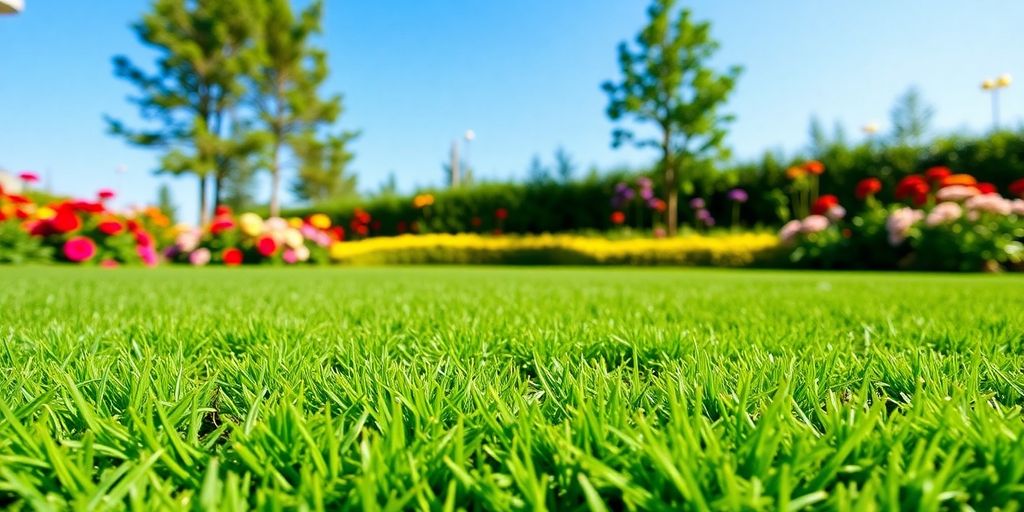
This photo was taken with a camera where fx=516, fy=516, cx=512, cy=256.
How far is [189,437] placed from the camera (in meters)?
0.67

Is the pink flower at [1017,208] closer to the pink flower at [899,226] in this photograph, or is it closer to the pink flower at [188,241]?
the pink flower at [899,226]

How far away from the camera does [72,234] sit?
902 centimetres

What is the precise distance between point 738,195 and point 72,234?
47.6 ft

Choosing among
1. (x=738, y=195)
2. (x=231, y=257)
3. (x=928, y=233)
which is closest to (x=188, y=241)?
(x=231, y=257)

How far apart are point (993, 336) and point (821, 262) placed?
9.66m

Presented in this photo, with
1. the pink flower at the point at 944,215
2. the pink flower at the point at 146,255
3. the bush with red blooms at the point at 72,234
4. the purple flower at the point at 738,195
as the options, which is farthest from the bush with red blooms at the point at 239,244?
the pink flower at the point at 944,215

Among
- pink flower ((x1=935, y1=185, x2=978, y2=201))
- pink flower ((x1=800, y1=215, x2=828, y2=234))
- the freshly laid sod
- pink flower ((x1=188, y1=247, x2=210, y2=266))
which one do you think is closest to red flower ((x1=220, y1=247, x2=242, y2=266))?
pink flower ((x1=188, y1=247, x2=210, y2=266))

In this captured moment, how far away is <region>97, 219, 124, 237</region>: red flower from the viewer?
8.84m

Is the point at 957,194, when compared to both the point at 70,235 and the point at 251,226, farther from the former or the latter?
the point at 70,235

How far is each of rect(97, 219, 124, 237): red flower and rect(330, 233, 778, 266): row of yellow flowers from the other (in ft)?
17.8

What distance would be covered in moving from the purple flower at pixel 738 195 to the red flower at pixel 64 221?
1420 centimetres

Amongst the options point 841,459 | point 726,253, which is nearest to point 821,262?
point 726,253

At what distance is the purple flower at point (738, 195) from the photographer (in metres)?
13.7

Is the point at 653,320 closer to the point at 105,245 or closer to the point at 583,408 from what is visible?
the point at 583,408
